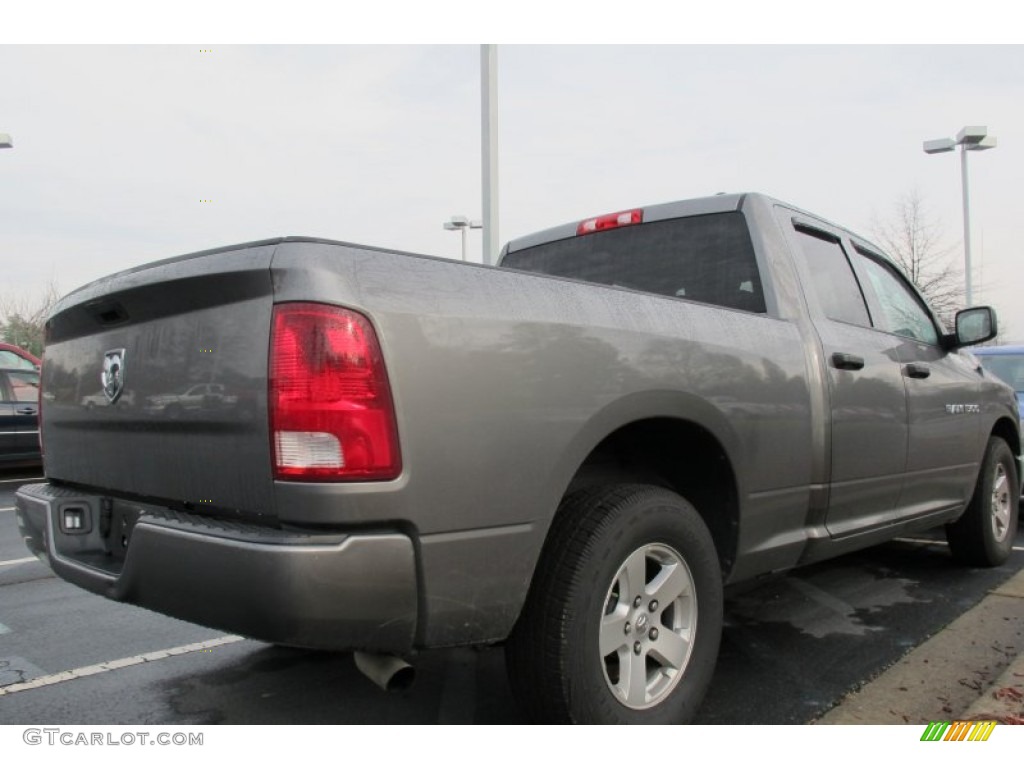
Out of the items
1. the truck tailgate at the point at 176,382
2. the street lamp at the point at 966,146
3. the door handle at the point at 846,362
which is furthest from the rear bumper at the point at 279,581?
the street lamp at the point at 966,146

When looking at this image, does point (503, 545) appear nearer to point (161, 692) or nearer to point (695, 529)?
point (695, 529)

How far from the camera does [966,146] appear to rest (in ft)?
57.2

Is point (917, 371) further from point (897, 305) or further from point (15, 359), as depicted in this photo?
point (15, 359)

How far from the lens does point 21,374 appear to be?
10.7m

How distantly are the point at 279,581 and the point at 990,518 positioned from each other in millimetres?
4398

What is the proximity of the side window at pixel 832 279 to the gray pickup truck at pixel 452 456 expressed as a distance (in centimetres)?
21

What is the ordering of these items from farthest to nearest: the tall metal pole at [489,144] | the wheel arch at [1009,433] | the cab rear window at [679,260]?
the tall metal pole at [489,144], the wheel arch at [1009,433], the cab rear window at [679,260]

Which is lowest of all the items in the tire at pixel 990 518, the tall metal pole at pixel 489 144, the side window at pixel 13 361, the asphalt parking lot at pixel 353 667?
the asphalt parking lot at pixel 353 667

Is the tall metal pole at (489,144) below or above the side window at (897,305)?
above

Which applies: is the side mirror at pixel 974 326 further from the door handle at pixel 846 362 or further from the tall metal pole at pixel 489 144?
the tall metal pole at pixel 489 144

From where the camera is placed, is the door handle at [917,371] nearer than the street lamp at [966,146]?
Yes

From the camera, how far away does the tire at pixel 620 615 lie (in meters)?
2.19

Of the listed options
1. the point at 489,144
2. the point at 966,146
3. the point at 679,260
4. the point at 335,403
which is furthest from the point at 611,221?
the point at 966,146

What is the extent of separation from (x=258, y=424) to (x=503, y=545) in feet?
2.16
